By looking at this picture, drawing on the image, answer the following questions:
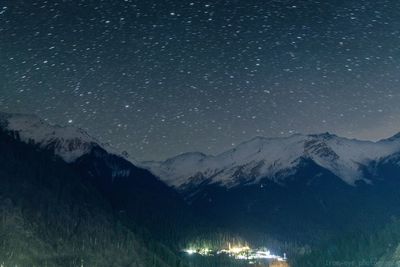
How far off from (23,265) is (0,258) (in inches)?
382

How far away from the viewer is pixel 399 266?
19812cm

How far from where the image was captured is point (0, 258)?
198m

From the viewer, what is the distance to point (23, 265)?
653 ft

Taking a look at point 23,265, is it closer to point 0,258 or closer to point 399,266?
point 0,258

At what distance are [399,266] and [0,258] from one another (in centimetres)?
16324

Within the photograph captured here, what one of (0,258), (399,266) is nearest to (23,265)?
(0,258)

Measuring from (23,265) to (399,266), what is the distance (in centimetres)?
15402
